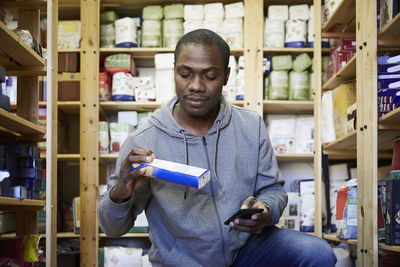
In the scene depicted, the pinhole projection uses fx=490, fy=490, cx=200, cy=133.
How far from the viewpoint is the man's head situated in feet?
5.51

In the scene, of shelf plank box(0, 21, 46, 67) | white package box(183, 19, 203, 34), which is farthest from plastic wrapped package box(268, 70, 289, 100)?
shelf plank box(0, 21, 46, 67)

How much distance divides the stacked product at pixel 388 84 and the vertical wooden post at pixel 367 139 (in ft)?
0.09

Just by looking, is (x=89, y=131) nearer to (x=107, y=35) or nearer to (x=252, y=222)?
(x=107, y=35)

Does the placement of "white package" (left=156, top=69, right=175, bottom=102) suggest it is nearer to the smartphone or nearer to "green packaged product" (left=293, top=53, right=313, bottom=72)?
"green packaged product" (left=293, top=53, right=313, bottom=72)

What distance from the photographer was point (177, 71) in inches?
67.4

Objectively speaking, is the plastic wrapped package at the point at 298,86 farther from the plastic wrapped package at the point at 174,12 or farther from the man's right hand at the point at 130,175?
the man's right hand at the point at 130,175

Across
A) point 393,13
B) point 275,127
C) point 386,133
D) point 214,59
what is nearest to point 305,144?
point 275,127

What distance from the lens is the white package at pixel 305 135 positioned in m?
3.65

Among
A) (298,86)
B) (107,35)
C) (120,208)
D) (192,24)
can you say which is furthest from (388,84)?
(107,35)

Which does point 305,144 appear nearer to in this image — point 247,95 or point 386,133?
point 247,95

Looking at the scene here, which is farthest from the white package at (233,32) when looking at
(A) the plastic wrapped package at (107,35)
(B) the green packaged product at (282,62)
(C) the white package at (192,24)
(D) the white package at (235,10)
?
(A) the plastic wrapped package at (107,35)

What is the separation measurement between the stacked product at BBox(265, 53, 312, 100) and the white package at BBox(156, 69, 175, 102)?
743 mm

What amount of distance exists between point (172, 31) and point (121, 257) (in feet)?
5.53

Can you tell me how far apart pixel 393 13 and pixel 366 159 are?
0.64 meters
